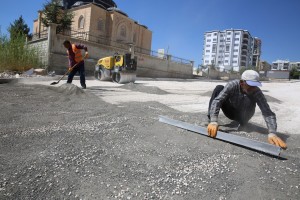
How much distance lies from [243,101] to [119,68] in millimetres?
7600

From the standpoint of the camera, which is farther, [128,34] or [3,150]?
[128,34]

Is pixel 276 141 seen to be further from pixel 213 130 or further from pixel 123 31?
pixel 123 31

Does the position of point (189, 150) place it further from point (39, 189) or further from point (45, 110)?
point (45, 110)

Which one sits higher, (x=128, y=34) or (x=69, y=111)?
(x=128, y=34)

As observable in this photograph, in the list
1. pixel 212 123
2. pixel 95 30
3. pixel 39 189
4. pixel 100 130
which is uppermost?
pixel 95 30

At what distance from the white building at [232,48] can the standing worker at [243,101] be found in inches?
3441

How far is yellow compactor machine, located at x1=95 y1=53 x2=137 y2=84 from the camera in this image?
9.91 meters

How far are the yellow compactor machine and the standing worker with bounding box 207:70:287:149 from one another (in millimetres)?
7090

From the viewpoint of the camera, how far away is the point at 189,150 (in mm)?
2531

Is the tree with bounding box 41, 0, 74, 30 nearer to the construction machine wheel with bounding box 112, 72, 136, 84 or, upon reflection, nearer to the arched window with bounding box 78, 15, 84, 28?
the arched window with bounding box 78, 15, 84, 28

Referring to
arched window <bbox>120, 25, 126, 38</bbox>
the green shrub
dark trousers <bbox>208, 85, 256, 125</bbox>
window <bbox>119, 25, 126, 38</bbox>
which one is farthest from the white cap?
arched window <bbox>120, 25, 126, 38</bbox>

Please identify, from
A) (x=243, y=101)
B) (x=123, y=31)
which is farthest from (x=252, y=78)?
(x=123, y=31)

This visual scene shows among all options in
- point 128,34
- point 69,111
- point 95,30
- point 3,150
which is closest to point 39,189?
point 3,150

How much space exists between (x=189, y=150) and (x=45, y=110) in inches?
104
